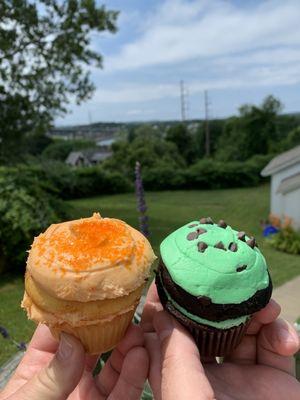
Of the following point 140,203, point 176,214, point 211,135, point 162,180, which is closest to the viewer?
point 140,203

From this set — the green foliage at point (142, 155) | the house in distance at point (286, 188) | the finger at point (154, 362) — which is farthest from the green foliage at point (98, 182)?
the finger at point (154, 362)

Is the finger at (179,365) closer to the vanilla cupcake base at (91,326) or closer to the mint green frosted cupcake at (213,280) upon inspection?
the mint green frosted cupcake at (213,280)

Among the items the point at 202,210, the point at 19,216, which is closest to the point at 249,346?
the point at 19,216

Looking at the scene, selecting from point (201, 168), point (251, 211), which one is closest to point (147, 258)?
point (251, 211)

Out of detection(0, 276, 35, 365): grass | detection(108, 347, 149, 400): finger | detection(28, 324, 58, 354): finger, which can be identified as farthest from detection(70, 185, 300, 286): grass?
detection(28, 324, 58, 354): finger

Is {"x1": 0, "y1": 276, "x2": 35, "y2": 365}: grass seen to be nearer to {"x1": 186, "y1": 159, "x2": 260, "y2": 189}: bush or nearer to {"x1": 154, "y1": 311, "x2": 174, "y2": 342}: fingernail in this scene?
{"x1": 154, "y1": 311, "x2": 174, "y2": 342}: fingernail

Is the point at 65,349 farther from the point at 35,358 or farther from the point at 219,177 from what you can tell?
the point at 219,177

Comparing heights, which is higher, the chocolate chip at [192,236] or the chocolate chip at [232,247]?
the chocolate chip at [192,236]
